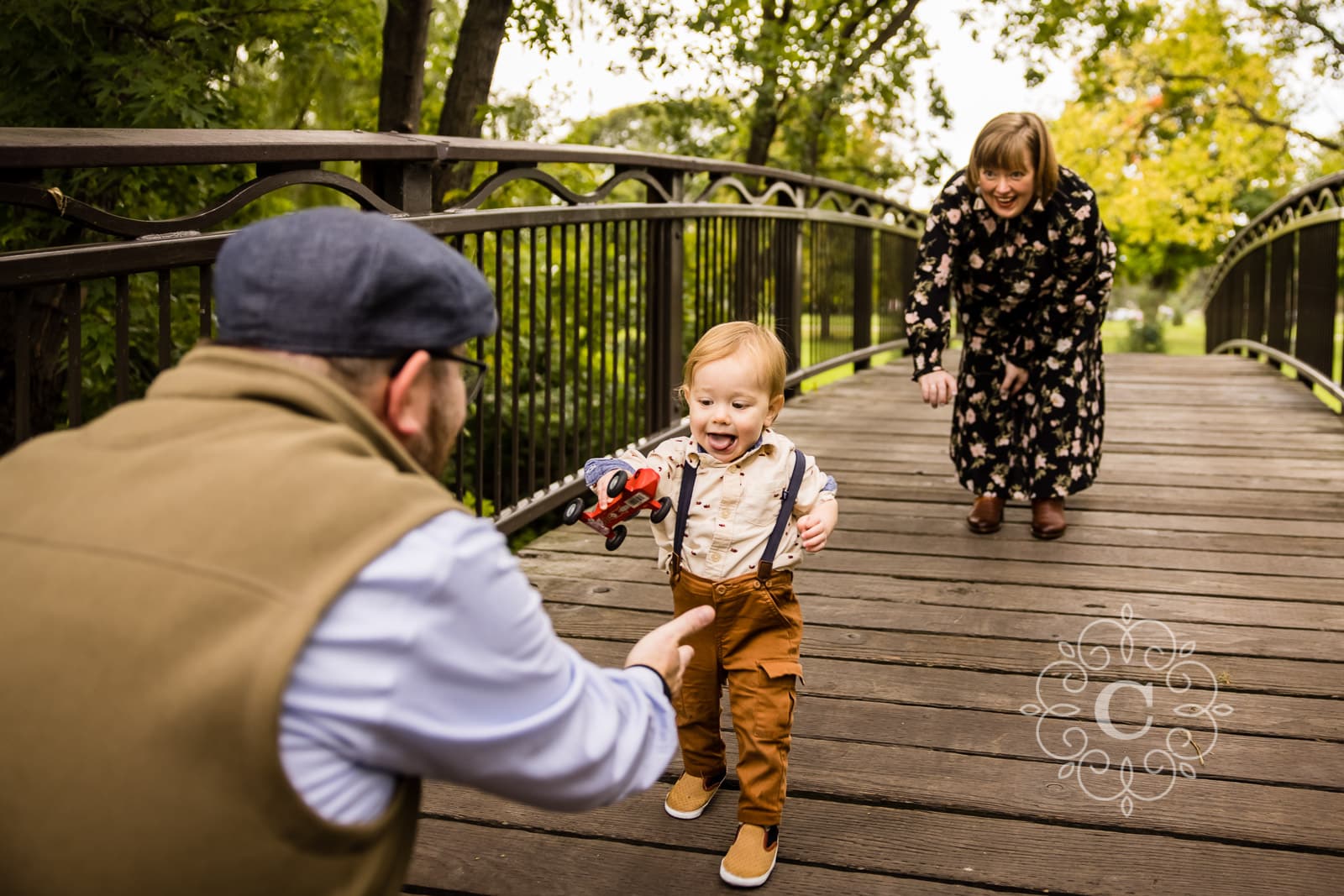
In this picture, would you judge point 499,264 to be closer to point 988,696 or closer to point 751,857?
point 988,696

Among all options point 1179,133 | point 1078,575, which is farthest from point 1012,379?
point 1179,133

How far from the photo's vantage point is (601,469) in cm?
235

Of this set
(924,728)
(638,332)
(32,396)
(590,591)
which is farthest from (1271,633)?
(32,396)

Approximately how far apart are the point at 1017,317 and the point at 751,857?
2.77 m

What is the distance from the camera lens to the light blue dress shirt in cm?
109

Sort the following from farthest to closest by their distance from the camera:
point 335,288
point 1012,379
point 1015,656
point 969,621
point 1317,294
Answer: point 1317,294 < point 1012,379 < point 969,621 < point 1015,656 < point 335,288

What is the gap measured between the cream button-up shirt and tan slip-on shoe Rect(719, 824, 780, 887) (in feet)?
1.50

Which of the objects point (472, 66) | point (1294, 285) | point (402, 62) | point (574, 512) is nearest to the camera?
point (574, 512)

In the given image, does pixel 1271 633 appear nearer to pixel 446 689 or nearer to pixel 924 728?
pixel 924 728

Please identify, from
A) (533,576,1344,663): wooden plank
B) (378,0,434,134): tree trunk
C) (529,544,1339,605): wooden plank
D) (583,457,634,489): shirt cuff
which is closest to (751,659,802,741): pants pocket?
(583,457,634,489): shirt cuff

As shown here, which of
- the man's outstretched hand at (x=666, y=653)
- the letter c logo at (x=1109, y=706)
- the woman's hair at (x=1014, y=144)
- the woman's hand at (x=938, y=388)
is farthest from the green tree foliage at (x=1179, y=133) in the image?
the man's outstretched hand at (x=666, y=653)

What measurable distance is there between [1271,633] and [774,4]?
33.5ft

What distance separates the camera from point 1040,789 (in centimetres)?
250

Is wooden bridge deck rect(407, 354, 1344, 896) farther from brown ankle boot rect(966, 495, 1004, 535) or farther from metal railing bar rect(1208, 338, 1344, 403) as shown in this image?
metal railing bar rect(1208, 338, 1344, 403)
